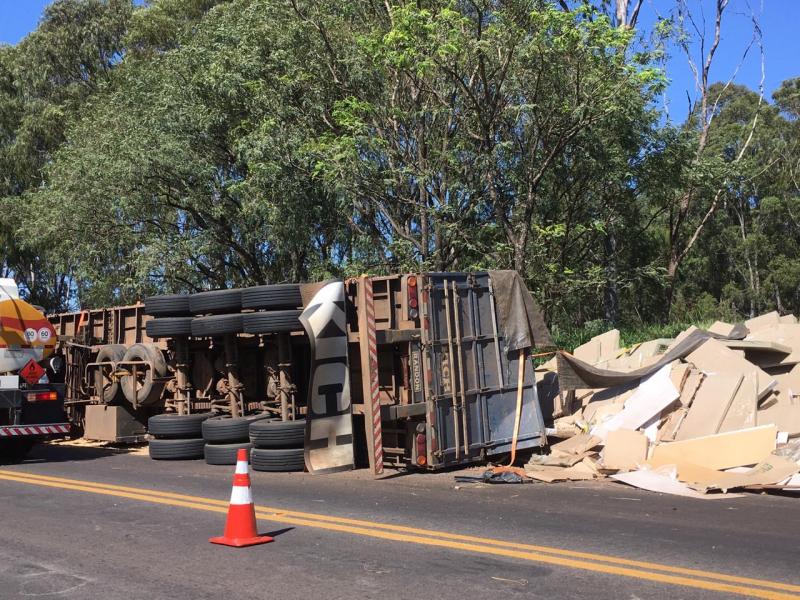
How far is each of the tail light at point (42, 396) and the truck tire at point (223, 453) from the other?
2695 mm

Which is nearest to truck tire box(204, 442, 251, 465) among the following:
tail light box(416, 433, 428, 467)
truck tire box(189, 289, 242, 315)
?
truck tire box(189, 289, 242, 315)

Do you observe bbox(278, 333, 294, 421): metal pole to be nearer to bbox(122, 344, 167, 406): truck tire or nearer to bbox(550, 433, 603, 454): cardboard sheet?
bbox(122, 344, 167, 406): truck tire

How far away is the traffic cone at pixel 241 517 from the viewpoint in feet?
21.2

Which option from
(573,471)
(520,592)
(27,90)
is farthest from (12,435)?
(27,90)

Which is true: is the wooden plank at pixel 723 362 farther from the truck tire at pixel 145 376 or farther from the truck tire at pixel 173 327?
the truck tire at pixel 145 376

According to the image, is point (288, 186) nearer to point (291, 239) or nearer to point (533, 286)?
point (291, 239)

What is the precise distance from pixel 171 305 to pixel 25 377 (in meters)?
2.48

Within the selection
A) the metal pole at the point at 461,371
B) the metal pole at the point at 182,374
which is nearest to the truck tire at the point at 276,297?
the metal pole at the point at 182,374

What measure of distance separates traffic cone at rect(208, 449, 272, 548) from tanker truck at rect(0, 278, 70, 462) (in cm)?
710

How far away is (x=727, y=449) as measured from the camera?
384 inches

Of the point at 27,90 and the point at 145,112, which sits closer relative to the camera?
the point at 145,112

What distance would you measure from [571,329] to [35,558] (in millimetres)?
16122

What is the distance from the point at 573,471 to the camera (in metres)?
10.3

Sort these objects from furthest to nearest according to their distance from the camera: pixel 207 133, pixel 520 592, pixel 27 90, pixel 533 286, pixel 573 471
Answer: pixel 27 90 → pixel 207 133 → pixel 533 286 → pixel 573 471 → pixel 520 592
